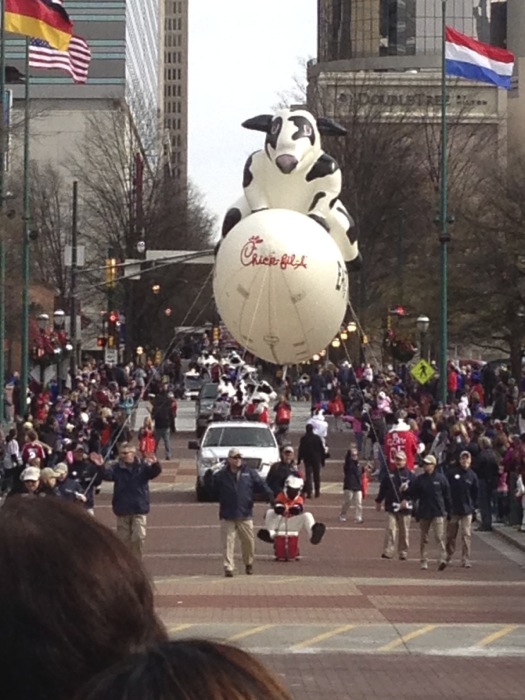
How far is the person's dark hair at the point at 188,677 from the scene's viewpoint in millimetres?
2275

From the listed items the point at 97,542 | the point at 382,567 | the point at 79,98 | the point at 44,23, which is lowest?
the point at 382,567

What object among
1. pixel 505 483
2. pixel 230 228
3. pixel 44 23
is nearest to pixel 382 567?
pixel 505 483

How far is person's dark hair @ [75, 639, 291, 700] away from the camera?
2275 mm

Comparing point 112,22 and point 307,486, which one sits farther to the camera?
point 112,22

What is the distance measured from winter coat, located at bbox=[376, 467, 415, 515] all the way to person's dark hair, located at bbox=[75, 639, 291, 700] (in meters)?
19.6

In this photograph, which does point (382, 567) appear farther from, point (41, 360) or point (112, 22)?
point (112, 22)

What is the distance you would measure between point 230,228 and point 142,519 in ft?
30.6

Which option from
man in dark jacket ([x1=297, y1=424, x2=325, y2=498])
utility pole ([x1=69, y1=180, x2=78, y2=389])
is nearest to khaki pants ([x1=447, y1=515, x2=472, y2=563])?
man in dark jacket ([x1=297, y1=424, x2=325, y2=498])

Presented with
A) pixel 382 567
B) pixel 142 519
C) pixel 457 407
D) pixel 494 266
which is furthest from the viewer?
pixel 494 266

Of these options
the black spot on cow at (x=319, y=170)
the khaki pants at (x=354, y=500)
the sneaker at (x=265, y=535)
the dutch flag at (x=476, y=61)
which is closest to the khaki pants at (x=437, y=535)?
the sneaker at (x=265, y=535)

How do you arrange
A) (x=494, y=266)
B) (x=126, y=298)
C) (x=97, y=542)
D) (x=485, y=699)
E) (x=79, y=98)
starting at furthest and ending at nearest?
(x=79, y=98) → (x=126, y=298) → (x=494, y=266) → (x=485, y=699) → (x=97, y=542)

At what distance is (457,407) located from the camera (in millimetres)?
38375

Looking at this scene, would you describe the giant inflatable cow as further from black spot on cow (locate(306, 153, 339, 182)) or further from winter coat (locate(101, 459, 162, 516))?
winter coat (locate(101, 459, 162, 516))

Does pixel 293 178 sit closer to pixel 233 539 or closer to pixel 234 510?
pixel 234 510
